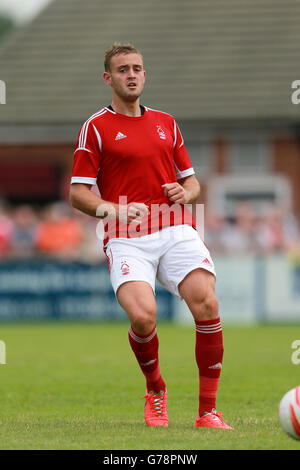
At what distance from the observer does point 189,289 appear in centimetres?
711

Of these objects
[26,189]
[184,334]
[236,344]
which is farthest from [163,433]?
[26,189]

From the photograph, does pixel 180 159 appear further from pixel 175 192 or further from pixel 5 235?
pixel 5 235

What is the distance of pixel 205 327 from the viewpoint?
7160 mm

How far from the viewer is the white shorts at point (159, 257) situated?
283 inches

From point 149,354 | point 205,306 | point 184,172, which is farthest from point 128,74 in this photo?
point 149,354

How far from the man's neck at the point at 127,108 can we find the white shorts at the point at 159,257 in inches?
34.8

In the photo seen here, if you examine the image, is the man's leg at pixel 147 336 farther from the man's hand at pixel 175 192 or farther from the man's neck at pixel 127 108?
the man's neck at pixel 127 108

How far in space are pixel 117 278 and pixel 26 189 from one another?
23.4 meters

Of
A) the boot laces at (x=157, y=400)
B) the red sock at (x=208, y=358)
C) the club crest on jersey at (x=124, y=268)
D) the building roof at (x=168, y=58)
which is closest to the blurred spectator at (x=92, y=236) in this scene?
the building roof at (x=168, y=58)

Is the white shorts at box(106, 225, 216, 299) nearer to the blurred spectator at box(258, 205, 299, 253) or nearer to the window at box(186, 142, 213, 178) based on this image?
the blurred spectator at box(258, 205, 299, 253)

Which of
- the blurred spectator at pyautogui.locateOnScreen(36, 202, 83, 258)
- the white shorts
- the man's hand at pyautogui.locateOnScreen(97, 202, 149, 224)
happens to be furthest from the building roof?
the man's hand at pyautogui.locateOnScreen(97, 202, 149, 224)

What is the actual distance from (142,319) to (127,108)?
155cm

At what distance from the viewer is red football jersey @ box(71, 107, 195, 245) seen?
285 inches

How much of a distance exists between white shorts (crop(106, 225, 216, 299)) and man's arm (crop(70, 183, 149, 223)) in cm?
24
